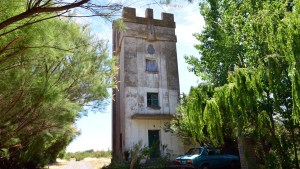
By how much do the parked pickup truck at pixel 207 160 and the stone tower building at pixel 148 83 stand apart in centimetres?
550

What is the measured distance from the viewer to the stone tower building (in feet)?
68.0

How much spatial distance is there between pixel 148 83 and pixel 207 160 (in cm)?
935

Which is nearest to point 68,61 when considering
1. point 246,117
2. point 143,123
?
point 246,117

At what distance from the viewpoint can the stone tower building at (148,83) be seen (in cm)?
2073

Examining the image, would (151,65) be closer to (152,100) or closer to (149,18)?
(152,100)

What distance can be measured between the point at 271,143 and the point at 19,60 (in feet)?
24.2

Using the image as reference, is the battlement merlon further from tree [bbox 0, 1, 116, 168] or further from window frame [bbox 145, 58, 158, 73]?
tree [bbox 0, 1, 116, 168]

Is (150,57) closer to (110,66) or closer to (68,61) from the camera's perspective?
(110,66)

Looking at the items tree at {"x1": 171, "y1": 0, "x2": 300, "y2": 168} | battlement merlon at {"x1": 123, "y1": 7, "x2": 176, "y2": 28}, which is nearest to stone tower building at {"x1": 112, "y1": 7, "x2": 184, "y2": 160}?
battlement merlon at {"x1": 123, "y1": 7, "x2": 176, "y2": 28}

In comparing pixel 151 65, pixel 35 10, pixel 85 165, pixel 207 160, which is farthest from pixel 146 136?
pixel 35 10

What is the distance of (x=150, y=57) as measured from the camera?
23.0 m

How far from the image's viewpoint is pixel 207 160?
46.9 feet

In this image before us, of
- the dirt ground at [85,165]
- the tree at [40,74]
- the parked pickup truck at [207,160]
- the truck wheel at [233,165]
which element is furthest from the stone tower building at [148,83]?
the tree at [40,74]

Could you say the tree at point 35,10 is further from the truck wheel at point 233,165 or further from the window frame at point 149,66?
the window frame at point 149,66
